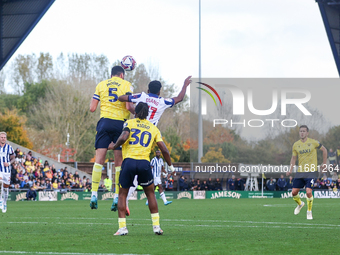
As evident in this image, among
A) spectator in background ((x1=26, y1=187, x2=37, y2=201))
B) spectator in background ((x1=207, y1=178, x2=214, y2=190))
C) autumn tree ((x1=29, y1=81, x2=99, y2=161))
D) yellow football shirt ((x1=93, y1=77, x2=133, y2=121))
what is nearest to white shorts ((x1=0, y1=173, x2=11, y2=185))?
yellow football shirt ((x1=93, y1=77, x2=133, y2=121))

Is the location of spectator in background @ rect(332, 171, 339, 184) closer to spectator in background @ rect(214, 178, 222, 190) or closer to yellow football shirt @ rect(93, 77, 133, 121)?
spectator in background @ rect(214, 178, 222, 190)

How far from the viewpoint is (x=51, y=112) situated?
55.6 metres

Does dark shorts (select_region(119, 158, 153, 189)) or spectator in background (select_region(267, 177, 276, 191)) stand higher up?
dark shorts (select_region(119, 158, 153, 189))

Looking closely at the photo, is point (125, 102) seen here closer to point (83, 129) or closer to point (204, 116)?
point (204, 116)

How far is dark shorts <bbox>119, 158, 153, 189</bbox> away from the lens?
7.73 metres

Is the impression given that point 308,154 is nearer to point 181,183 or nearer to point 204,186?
point 181,183

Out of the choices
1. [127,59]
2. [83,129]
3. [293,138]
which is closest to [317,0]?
[127,59]

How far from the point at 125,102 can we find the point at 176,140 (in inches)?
1782

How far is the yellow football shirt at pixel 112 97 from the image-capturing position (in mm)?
9523

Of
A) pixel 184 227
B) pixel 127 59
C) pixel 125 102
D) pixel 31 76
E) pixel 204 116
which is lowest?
pixel 184 227

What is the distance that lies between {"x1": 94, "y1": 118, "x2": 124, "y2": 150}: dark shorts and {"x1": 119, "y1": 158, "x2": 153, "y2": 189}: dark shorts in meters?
1.82

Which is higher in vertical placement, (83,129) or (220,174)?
(83,129)

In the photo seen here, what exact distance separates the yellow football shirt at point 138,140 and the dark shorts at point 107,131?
5.70 ft

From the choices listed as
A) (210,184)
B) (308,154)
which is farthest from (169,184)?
(308,154)
